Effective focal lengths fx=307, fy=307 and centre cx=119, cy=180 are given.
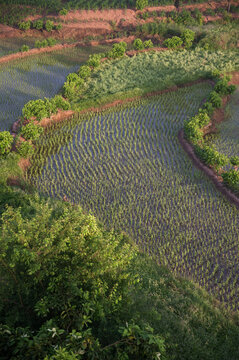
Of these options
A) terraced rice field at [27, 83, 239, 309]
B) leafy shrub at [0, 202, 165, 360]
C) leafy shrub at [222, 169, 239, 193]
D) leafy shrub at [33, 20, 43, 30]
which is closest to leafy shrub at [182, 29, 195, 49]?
terraced rice field at [27, 83, 239, 309]

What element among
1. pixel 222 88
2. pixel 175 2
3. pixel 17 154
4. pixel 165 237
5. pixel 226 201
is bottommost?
pixel 17 154

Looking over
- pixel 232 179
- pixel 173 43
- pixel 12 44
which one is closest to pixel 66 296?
pixel 232 179

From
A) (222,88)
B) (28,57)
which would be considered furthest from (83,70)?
(222,88)

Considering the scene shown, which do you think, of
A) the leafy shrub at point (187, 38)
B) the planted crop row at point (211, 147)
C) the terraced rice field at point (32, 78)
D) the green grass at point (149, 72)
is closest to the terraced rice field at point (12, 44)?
the terraced rice field at point (32, 78)

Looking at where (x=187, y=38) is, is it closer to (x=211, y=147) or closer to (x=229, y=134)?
(x=229, y=134)

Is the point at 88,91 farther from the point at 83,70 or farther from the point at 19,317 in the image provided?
the point at 19,317

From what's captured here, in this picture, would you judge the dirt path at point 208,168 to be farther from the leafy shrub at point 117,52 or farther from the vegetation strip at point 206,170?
the leafy shrub at point 117,52

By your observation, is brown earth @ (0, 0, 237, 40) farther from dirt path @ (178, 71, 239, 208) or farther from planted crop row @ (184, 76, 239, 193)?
dirt path @ (178, 71, 239, 208)
